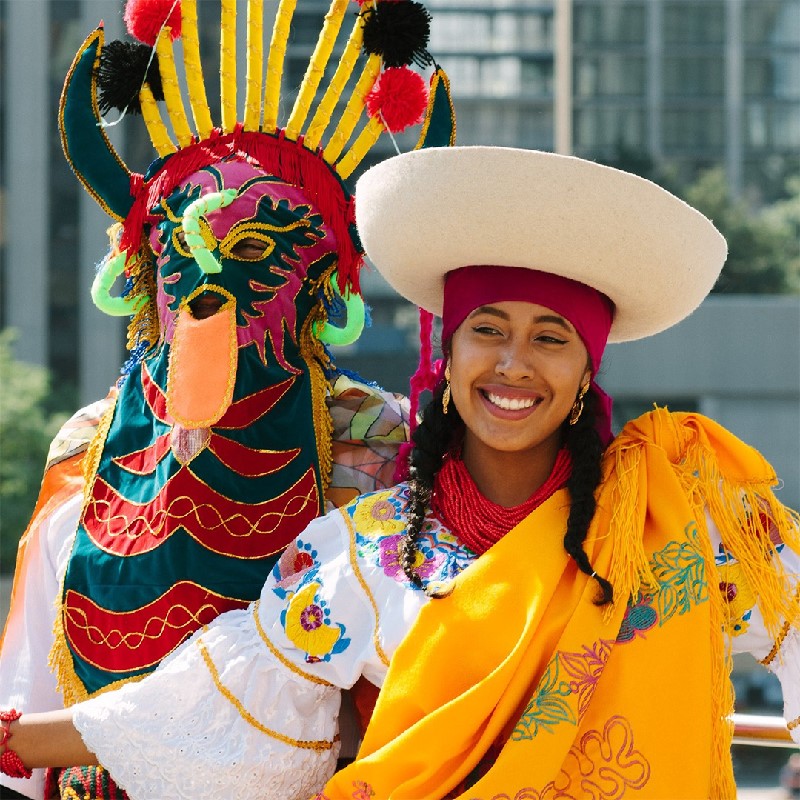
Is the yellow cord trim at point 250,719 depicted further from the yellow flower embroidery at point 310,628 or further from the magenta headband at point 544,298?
the magenta headband at point 544,298

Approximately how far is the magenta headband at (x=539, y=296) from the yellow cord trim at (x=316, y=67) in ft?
1.91

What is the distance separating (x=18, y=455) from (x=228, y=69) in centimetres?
1879

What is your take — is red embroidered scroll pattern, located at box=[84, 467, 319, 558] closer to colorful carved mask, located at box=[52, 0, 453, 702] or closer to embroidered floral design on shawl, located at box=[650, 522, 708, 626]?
colorful carved mask, located at box=[52, 0, 453, 702]

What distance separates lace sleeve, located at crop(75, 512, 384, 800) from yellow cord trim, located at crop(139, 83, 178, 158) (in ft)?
3.17

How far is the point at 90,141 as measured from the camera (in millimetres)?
2789

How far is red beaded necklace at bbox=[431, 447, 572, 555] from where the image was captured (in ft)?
7.66

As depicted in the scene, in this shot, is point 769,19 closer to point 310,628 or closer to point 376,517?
point 376,517

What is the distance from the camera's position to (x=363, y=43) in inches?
110

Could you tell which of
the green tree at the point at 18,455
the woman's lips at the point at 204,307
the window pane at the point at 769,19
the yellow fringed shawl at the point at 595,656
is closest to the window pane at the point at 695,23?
the window pane at the point at 769,19

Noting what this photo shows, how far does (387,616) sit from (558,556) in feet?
1.00

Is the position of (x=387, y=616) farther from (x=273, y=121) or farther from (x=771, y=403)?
(x=771, y=403)

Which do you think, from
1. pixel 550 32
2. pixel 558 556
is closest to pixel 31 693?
pixel 558 556

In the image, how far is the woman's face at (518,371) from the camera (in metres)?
2.28

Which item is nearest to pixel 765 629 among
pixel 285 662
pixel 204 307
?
pixel 285 662
